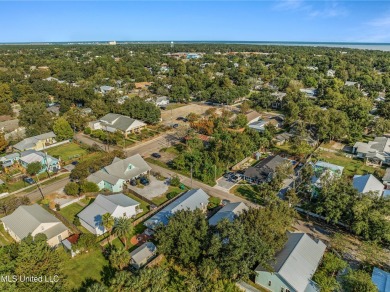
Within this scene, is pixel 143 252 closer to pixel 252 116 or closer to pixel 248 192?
pixel 248 192

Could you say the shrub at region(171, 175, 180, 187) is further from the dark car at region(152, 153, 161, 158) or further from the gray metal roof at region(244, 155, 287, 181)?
the dark car at region(152, 153, 161, 158)

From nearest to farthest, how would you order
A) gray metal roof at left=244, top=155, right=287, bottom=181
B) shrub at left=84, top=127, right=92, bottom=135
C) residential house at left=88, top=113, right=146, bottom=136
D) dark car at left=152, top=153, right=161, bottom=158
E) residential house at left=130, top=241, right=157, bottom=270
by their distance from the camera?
1. residential house at left=130, top=241, right=157, bottom=270
2. gray metal roof at left=244, top=155, right=287, bottom=181
3. dark car at left=152, top=153, right=161, bottom=158
4. residential house at left=88, top=113, right=146, bottom=136
5. shrub at left=84, top=127, right=92, bottom=135

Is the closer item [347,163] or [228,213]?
[228,213]

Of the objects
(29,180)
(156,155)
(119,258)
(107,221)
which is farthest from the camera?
(156,155)

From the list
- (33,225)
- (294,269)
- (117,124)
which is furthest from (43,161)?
(294,269)

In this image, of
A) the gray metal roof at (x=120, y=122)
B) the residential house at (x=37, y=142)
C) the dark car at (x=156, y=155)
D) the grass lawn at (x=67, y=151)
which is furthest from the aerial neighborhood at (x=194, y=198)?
the dark car at (x=156, y=155)

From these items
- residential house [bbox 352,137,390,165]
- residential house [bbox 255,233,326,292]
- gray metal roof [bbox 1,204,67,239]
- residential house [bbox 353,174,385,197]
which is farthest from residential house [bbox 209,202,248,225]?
residential house [bbox 352,137,390,165]

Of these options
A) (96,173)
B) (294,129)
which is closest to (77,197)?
(96,173)
